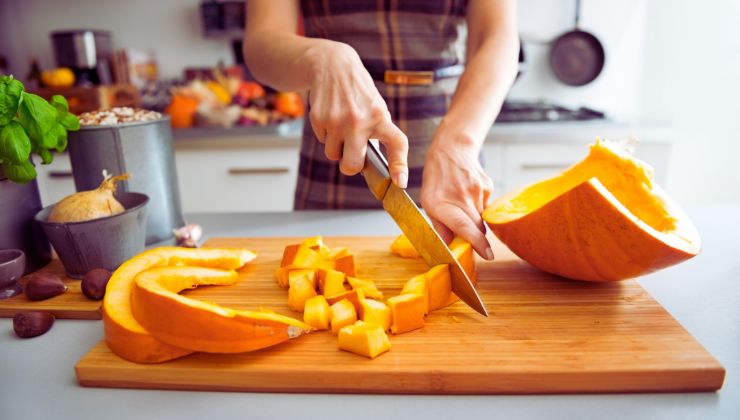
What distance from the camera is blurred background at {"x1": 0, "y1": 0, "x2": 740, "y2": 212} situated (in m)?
2.28

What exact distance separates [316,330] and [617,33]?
8.58 feet

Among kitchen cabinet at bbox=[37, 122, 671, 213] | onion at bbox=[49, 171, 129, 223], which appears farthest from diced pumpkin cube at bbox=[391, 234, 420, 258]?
kitchen cabinet at bbox=[37, 122, 671, 213]

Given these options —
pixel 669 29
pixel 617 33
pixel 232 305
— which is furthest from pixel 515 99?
pixel 232 305

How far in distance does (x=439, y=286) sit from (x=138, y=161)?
0.72 m

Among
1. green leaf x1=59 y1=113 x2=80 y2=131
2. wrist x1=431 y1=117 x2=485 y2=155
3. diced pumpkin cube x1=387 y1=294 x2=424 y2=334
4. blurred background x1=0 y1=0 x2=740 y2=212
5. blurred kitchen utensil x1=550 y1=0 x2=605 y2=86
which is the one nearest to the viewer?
diced pumpkin cube x1=387 y1=294 x2=424 y2=334

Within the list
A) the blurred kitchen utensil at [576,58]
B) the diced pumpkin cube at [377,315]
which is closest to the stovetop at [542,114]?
the blurred kitchen utensil at [576,58]

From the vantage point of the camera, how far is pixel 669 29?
8.39 ft

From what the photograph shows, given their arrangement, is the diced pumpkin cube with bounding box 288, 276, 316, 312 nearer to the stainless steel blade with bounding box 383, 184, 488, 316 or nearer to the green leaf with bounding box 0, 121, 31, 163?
the stainless steel blade with bounding box 383, 184, 488, 316

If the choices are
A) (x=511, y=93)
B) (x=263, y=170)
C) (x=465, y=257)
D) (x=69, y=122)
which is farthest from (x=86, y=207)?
(x=511, y=93)

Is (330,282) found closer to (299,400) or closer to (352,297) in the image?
(352,297)

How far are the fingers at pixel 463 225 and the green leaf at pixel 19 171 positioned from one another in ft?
2.34

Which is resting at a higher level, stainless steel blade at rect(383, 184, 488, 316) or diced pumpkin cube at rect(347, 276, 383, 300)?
stainless steel blade at rect(383, 184, 488, 316)

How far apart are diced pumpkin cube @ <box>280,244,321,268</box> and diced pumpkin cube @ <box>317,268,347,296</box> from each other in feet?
0.18

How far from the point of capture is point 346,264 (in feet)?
3.11
